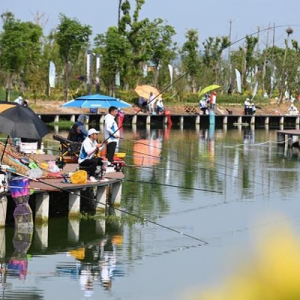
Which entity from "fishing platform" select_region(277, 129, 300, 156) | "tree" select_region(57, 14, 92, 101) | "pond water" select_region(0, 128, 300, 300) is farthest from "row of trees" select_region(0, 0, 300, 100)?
"pond water" select_region(0, 128, 300, 300)

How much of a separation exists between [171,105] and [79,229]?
110 ft

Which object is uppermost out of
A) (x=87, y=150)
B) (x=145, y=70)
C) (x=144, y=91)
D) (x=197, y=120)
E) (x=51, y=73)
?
(x=145, y=70)

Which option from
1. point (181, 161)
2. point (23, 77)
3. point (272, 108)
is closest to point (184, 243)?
point (181, 161)

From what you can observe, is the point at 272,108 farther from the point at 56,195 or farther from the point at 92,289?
the point at 92,289

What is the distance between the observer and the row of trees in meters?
42.0

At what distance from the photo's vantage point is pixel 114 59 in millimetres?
44875

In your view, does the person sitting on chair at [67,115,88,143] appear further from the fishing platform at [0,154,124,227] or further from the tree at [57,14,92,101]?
the tree at [57,14,92,101]

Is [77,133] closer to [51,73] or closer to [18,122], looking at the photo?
[18,122]

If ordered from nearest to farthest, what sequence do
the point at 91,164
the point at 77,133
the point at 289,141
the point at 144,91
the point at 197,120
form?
the point at 91,164 → the point at 77,133 → the point at 289,141 → the point at 144,91 → the point at 197,120

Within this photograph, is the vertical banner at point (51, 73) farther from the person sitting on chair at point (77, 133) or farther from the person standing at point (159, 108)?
the person sitting on chair at point (77, 133)

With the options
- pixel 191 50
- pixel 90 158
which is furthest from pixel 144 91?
pixel 90 158

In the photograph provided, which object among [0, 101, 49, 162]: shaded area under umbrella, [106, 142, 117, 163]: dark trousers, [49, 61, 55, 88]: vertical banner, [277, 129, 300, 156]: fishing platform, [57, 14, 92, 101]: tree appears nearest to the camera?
[0, 101, 49, 162]: shaded area under umbrella

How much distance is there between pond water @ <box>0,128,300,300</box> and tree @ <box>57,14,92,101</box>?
24.2 meters

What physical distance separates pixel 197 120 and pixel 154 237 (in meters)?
32.0
